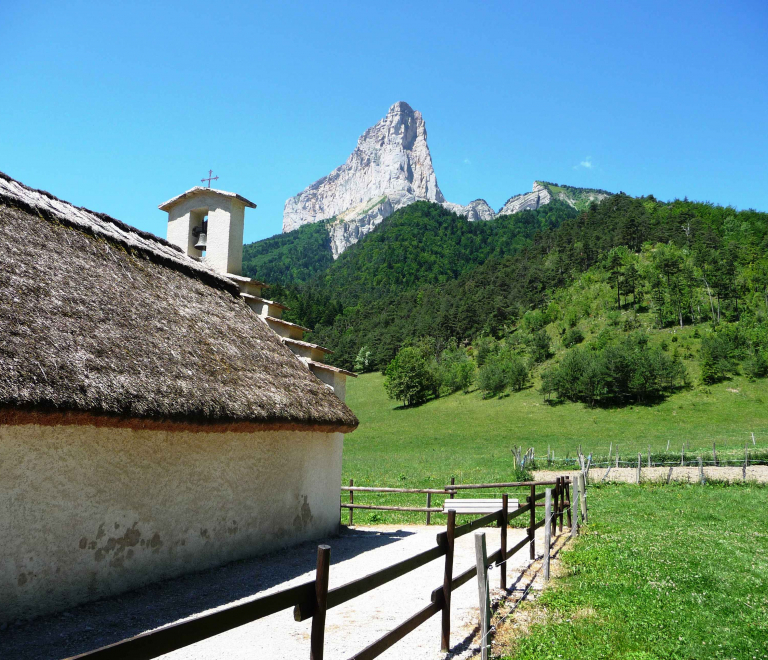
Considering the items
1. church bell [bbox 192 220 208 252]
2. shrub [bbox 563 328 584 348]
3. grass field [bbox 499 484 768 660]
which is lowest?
grass field [bbox 499 484 768 660]

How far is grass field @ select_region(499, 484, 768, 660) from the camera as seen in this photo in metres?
5.00

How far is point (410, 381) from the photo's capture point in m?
72.8

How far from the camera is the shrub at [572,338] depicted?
7738cm

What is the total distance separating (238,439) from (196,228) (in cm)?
776

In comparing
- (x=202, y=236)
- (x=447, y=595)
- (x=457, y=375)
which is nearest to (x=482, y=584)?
(x=447, y=595)

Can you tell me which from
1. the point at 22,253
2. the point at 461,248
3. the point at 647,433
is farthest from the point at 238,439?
the point at 461,248

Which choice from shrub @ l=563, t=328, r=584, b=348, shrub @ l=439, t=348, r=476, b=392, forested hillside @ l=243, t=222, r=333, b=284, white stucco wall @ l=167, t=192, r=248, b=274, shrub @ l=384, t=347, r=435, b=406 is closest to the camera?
white stucco wall @ l=167, t=192, r=248, b=274

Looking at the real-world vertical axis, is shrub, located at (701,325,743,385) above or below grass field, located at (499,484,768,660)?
above

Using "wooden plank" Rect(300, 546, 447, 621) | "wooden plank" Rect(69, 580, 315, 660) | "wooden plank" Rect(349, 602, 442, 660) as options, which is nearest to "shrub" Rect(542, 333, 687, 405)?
"wooden plank" Rect(349, 602, 442, 660)

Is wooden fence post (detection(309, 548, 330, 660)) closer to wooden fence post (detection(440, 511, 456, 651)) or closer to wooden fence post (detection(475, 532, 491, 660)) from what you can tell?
wooden fence post (detection(440, 511, 456, 651))

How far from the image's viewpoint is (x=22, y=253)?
7.86 m

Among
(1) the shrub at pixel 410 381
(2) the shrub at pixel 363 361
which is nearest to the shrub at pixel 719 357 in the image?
(1) the shrub at pixel 410 381

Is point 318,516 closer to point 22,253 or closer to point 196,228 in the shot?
point 22,253

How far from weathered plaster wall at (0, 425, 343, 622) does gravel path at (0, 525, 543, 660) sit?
0.26 m
